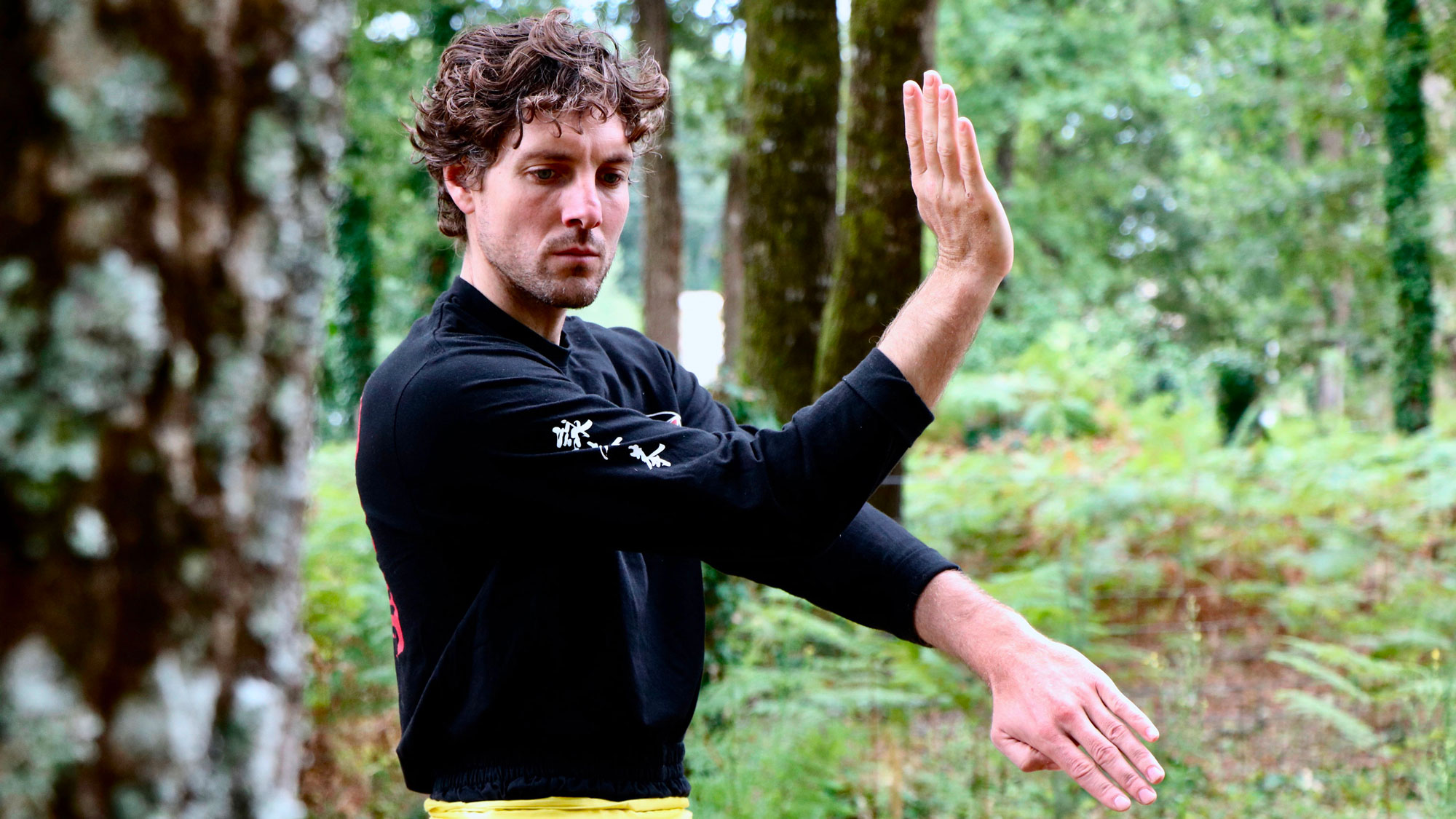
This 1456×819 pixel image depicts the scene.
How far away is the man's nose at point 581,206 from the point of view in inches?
92.1

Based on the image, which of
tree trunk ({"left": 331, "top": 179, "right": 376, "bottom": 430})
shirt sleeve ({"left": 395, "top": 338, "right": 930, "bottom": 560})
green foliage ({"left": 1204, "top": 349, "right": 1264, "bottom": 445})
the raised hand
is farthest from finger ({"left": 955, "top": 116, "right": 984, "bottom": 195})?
tree trunk ({"left": 331, "top": 179, "right": 376, "bottom": 430})

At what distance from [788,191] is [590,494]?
5374 mm

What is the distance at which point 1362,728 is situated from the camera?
A: 551 centimetres

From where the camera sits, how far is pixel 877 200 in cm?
615

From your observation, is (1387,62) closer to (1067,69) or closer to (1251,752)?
(1067,69)

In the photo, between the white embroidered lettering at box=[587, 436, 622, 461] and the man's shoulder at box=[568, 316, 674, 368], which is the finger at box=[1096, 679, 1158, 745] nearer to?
the white embroidered lettering at box=[587, 436, 622, 461]

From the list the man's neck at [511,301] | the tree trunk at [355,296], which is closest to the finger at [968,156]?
the man's neck at [511,301]

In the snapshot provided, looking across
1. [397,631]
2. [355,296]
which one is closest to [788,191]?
[397,631]

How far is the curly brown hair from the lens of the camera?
2.42 meters

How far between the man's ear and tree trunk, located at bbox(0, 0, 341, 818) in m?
1.52

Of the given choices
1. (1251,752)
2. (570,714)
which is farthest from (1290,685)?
(570,714)

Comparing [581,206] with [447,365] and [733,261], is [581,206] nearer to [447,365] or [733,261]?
[447,365]

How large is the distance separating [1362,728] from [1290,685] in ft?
7.42

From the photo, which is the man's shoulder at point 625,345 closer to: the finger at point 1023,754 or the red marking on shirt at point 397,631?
the red marking on shirt at point 397,631
